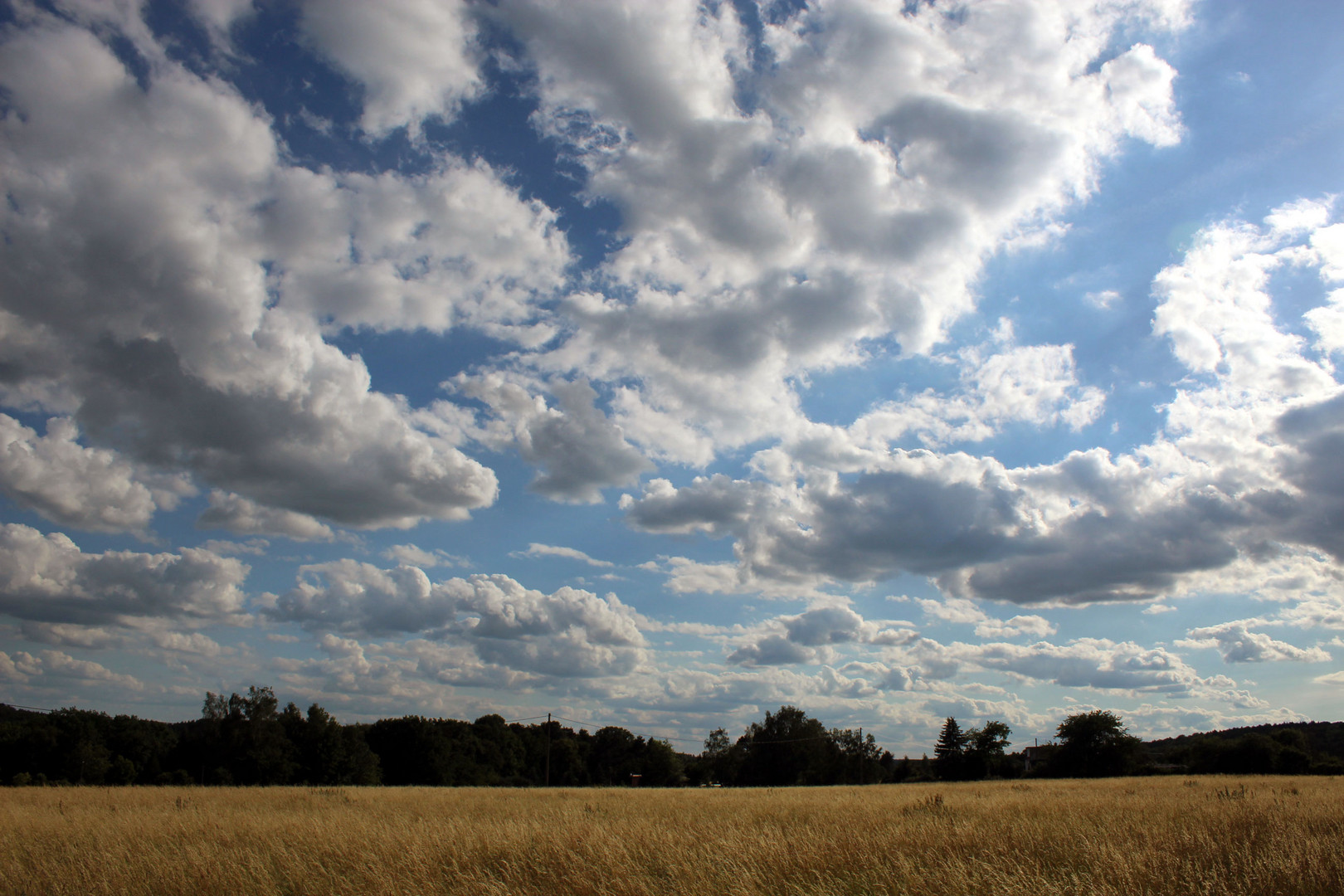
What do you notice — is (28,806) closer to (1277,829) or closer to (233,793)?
(233,793)

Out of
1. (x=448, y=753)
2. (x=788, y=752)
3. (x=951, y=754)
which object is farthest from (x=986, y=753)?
(x=448, y=753)

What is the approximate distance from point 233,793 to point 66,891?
886 inches

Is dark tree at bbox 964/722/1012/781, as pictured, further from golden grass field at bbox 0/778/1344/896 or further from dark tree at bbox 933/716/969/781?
golden grass field at bbox 0/778/1344/896

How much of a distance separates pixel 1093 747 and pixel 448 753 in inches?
3372

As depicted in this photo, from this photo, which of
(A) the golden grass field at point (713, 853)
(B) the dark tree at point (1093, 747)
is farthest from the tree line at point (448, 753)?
(A) the golden grass field at point (713, 853)

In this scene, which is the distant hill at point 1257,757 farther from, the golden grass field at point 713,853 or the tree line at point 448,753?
the golden grass field at point 713,853

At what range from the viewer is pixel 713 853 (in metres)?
11.9

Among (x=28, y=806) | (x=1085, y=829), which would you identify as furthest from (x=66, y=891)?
(x=1085, y=829)

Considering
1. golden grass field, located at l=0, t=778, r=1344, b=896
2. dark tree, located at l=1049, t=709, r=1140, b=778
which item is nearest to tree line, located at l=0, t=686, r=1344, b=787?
dark tree, located at l=1049, t=709, r=1140, b=778

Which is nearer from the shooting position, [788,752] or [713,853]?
[713,853]

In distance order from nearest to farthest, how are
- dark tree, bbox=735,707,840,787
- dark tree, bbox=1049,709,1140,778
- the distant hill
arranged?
the distant hill
dark tree, bbox=1049,709,1140,778
dark tree, bbox=735,707,840,787

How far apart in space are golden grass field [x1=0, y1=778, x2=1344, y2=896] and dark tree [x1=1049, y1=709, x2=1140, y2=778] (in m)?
77.8

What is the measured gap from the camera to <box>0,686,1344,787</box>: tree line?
7669 cm

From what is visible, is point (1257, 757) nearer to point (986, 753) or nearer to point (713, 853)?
point (986, 753)
